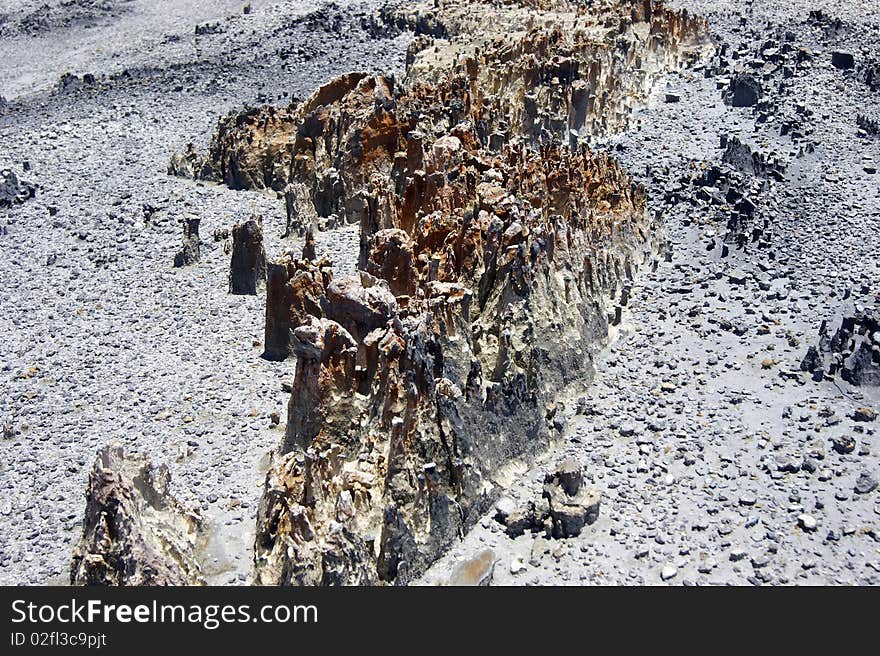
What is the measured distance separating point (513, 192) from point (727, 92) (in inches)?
718

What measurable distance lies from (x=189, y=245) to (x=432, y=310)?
14.2m

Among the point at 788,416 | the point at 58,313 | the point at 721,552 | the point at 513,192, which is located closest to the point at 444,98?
the point at 513,192

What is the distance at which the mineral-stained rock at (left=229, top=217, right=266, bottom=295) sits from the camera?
3030 centimetres

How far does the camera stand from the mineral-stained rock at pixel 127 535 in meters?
17.2

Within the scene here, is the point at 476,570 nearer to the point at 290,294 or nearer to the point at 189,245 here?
the point at 290,294

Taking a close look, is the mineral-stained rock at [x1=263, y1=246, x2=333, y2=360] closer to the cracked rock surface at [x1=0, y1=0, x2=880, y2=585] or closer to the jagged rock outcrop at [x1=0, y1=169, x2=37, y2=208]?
the cracked rock surface at [x1=0, y1=0, x2=880, y2=585]

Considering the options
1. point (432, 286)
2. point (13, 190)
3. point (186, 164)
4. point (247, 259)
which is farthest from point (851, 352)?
point (13, 190)

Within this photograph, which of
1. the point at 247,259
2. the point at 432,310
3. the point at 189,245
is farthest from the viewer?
the point at 189,245

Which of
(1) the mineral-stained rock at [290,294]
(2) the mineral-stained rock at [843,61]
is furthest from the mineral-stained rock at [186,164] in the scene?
(2) the mineral-stained rock at [843,61]

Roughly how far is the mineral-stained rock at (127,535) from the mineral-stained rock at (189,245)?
14816mm

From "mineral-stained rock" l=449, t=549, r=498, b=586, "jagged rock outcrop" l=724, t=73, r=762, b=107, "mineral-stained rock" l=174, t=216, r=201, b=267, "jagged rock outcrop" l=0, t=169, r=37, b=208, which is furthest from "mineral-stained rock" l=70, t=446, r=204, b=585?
"jagged rock outcrop" l=724, t=73, r=762, b=107

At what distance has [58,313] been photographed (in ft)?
99.7

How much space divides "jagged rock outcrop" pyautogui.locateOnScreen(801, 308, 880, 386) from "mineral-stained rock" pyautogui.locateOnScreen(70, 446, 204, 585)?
52.0ft

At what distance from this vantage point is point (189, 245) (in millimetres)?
32906
